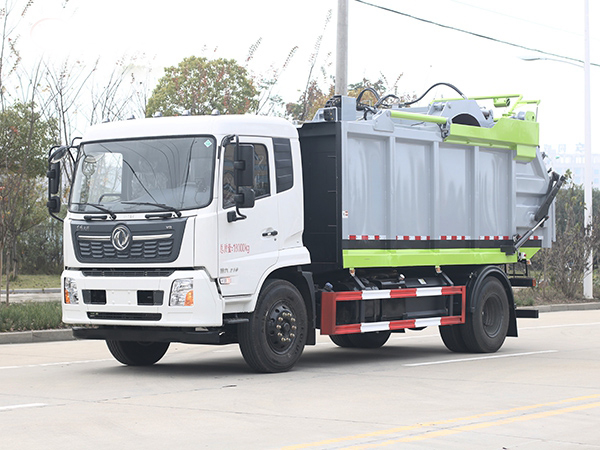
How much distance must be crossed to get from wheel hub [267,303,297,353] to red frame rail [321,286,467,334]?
0.71 m

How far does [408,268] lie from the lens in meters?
14.4

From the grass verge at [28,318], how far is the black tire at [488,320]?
6.86m

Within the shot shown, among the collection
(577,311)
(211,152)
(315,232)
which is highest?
(211,152)

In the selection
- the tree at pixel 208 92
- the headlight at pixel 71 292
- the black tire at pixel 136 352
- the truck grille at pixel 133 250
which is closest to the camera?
the truck grille at pixel 133 250

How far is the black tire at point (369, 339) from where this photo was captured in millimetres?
15688

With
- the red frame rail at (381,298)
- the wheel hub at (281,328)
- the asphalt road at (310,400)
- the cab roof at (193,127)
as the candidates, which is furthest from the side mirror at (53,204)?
the red frame rail at (381,298)

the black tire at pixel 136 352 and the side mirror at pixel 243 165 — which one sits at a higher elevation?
the side mirror at pixel 243 165

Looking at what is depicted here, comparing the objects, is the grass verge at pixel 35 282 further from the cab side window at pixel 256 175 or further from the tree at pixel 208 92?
the cab side window at pixel 256 175

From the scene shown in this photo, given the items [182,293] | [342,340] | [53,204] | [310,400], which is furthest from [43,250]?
[310,400]

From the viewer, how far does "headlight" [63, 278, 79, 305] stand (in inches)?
472

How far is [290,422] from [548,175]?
9441 millimetres

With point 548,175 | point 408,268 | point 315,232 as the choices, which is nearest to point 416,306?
point 408,268

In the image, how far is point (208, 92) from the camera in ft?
94.6

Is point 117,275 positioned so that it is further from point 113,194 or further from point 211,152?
point 211,152
